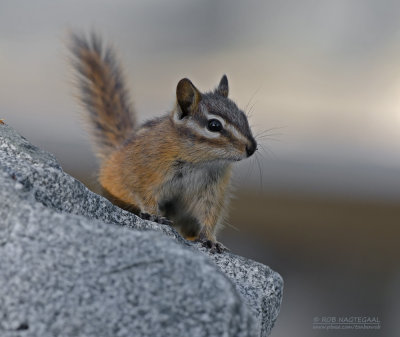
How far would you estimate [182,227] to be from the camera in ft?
8.26

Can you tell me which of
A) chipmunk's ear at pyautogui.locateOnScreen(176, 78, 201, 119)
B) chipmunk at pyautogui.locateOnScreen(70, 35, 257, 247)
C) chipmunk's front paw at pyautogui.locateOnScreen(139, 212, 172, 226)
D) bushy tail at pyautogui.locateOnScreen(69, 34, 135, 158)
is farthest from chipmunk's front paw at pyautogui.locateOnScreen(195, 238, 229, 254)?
bushy tail at pyautogui.locateOnScreen(69, 34, 135, 158)

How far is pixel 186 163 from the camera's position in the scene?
2398 mm

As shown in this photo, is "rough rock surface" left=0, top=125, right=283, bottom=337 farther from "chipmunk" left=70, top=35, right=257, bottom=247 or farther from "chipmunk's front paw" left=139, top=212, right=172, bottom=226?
"chipmunk" left=70, top=35, right=257, bottom=247

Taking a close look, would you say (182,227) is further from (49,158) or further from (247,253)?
(247,253)

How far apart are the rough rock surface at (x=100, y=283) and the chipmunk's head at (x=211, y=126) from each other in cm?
101

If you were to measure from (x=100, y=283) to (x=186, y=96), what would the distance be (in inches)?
51.8

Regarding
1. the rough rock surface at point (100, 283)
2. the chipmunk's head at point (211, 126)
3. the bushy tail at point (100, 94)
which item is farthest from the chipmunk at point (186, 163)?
the rough rock surface at point (100, 283)

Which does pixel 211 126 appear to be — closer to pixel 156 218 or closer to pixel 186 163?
pixel 186 163

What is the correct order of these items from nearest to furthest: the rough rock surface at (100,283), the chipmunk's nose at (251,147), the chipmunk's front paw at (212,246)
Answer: the rough rock surface at (100,283) → the chipmunk's front paw at (212,246) → the chipmunk's nose at (251,147)

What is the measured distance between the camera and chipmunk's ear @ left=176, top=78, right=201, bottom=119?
2404mm

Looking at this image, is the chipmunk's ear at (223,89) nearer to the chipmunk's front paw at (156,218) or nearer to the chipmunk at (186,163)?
the chipmunk at (186,163)

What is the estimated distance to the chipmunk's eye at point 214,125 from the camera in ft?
7.59

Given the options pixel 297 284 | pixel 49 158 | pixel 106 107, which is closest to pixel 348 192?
pixel 297 284

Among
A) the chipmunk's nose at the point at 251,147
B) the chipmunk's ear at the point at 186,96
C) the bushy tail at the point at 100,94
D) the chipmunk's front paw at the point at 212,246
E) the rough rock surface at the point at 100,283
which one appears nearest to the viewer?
the rough rock surface at the point at 100,283
